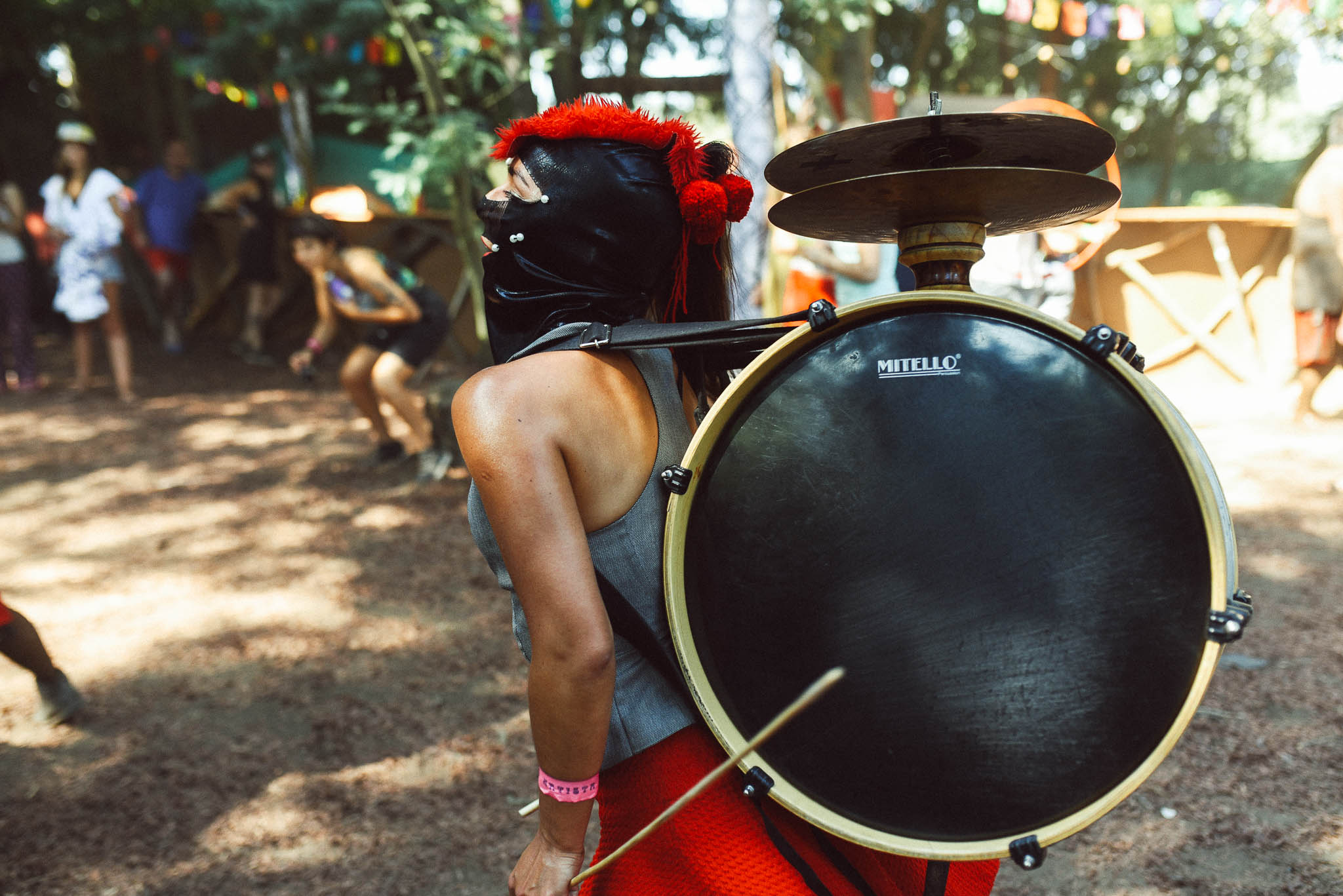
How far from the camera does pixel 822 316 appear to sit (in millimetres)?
1065

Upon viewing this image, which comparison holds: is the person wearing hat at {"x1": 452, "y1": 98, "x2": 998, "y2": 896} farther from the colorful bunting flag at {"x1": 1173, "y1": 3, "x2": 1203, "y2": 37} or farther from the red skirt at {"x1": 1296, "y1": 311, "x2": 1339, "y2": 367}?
the colorful bunting flag at {"x1": 1173, "y1": 3, "x2": 1203, "y2": 37}

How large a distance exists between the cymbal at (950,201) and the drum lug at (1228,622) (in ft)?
1.72

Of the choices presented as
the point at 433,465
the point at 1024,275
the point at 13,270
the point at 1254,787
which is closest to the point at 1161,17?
the point at 1024,275

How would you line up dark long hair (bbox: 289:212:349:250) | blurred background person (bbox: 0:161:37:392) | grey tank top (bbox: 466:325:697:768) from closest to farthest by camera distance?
grey tank top (bbox: 466:325:697:768), dark long hair (bbox: 289:212:349:250), blurred background person (bbox: 0:161:37:392)

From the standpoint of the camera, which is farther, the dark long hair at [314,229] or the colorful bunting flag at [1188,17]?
the colorful bunting flag at [1188,17]

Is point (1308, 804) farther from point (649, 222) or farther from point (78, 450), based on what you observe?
point (78, 450)

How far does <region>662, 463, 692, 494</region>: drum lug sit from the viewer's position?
1.11 m

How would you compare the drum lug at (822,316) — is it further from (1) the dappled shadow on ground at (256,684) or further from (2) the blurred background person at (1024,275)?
(2) the blurred background person at (1024,275)

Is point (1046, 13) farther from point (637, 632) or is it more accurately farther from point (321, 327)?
point (637, 632)

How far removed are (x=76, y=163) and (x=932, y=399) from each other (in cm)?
820

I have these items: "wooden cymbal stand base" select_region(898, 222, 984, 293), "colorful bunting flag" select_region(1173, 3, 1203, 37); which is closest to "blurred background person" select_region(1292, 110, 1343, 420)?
"colorful bunting flag" select_region(1173, 3, 1203, 37)

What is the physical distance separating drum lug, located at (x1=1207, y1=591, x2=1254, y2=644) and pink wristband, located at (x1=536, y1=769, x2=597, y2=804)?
2.40ft

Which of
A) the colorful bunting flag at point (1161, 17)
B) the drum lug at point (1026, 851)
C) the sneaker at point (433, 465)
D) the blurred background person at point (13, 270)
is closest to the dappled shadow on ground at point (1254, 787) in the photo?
the drum lug at point (1026, 851)

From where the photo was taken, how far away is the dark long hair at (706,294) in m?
1.40
